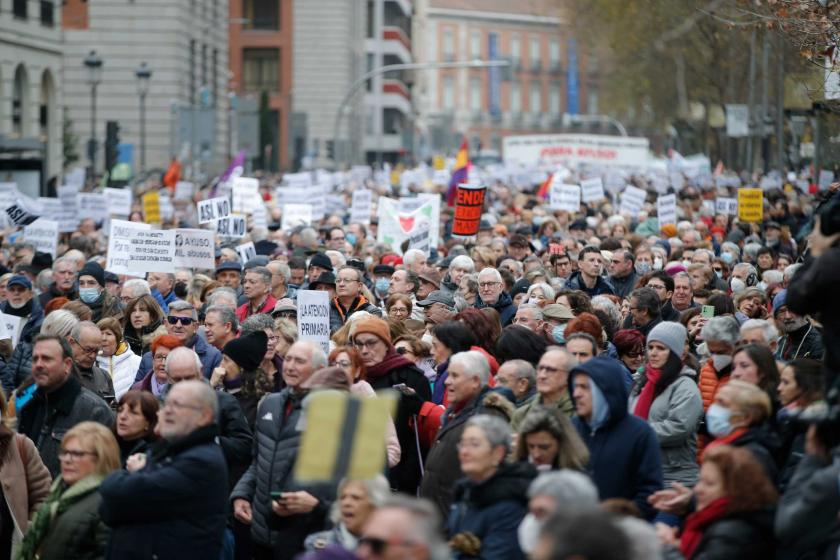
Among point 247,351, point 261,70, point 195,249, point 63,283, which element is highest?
point 261,70

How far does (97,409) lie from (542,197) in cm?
2693

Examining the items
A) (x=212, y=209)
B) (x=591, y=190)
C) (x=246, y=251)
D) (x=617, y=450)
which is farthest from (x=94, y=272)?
(x=591, y=190)

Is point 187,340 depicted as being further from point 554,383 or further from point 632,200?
point 632,200

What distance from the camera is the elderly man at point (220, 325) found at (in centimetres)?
1152

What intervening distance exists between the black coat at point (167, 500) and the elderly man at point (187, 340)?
3135mm

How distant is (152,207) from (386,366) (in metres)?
14.3

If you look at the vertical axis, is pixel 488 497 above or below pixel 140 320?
below

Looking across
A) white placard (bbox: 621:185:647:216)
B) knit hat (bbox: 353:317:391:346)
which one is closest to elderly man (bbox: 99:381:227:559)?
knit hat (bbox: 353:317:391:346)

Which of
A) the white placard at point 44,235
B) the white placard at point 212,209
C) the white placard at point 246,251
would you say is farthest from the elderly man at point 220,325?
the white placard at point 212,209

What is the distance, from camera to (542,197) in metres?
36.2

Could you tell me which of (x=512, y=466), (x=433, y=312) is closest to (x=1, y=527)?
(x=512, y=466)

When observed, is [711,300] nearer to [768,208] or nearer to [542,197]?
[768,208]

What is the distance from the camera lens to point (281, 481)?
8594 mm

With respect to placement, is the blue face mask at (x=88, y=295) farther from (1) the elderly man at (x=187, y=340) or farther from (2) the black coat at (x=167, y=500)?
(2) the black coat at (x=167, y=500)
